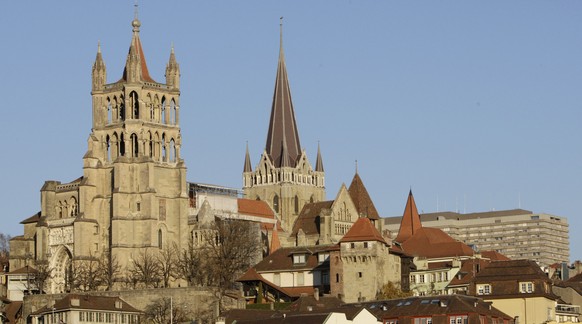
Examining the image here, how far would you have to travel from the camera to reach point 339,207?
18075 cm

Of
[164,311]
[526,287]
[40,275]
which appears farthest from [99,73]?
[526,287]

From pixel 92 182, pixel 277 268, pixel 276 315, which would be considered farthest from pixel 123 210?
pixel 276 315

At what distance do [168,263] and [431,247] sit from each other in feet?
87.7

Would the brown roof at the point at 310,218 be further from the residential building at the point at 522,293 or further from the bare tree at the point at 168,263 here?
the residential building at the point at 522,293

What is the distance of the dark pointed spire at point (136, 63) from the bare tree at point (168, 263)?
18520mm

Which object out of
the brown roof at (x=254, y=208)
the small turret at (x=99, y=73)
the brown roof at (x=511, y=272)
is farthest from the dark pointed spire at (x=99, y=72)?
the brown roof at (x=511, y=272)

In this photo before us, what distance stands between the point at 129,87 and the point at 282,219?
36306mm

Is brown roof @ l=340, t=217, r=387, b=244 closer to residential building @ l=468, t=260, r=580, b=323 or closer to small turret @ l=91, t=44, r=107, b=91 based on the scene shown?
residential building @ l=468, t=260, r=580, b=323

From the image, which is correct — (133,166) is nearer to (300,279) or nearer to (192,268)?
(192,268)

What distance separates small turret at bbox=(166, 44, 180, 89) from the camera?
557ft

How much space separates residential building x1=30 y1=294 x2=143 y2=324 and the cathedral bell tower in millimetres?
24857

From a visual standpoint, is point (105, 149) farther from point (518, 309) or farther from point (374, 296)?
point (518, 309)

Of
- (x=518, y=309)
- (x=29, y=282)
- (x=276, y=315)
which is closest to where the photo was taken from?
(x=276, y=315)

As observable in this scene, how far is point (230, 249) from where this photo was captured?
156m
